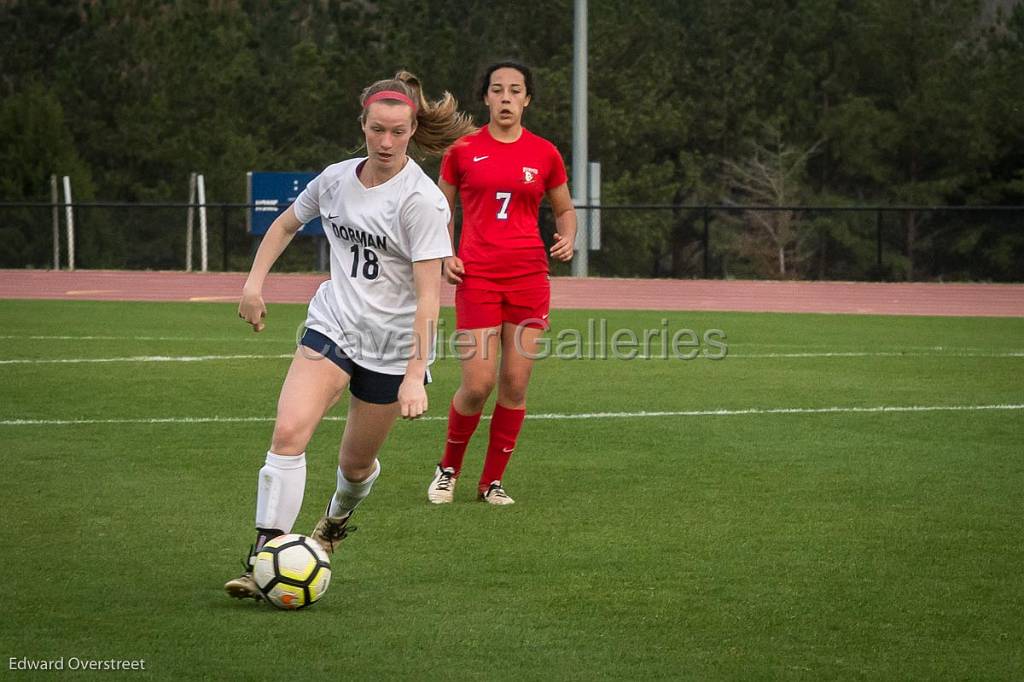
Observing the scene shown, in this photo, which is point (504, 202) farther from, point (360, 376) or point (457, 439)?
point (360, 376)

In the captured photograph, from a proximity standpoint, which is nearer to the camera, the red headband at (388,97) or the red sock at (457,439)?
the red headband at (388,97)

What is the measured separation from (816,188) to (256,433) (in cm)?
4599

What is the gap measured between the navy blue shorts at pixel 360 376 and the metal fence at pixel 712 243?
31060mm

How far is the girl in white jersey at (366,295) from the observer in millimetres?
6000

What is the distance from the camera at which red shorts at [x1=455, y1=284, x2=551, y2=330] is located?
26.5 ft

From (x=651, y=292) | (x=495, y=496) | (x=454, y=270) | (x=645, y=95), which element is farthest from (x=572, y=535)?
(x=645, y=95)

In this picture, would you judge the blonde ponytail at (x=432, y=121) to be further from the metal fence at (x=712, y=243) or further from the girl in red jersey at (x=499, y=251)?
the metal fence at (x=712, y=243)

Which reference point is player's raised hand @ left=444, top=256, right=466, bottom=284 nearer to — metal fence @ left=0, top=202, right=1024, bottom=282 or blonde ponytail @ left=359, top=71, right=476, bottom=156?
blonde ponytail @ left=359, top=71, right=476, bottom=156

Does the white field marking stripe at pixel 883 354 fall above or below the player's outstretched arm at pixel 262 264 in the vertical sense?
below

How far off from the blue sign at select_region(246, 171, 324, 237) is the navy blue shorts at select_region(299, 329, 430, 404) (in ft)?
88.7

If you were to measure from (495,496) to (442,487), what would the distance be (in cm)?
29

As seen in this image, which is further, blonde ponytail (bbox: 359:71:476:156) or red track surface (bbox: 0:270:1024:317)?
red track surface (bbox: 0:270:1024:317)

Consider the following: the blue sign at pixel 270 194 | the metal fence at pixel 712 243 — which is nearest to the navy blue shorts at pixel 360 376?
the blue sign at pixel 270 194

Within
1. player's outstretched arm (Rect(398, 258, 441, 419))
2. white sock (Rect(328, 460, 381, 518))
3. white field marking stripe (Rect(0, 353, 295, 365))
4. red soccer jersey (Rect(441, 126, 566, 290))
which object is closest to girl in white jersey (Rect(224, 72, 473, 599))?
player's outstretched arm (Rect(398, 258, 441, 419))
